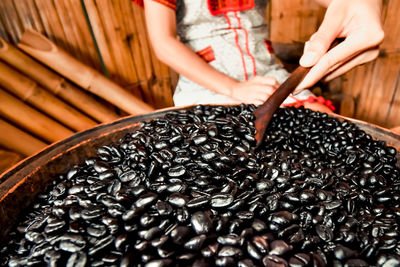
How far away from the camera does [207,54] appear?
1.84 m

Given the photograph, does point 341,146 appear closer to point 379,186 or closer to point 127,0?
point 379,186

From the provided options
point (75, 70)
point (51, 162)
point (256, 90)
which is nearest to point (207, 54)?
point (256, 90)

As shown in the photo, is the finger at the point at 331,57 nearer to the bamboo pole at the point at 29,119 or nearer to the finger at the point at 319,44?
the finger at the point at 319,44

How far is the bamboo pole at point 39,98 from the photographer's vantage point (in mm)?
1666

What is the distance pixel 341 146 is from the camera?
1.03 metres

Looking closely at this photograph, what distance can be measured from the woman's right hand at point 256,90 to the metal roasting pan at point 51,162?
398 millimetres

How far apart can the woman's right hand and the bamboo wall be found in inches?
50.0

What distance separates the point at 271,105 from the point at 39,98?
159 cm

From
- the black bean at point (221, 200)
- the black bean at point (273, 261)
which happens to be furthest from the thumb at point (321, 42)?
the black bean at point (273, 261)

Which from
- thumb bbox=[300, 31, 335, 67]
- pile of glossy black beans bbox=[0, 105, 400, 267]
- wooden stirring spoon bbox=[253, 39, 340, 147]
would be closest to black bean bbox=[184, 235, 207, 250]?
pile of glossy black beans bbox=[0, 105, 400, 267]

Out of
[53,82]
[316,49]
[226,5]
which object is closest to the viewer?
[316,49]

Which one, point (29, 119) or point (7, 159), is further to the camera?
point (29, 119)

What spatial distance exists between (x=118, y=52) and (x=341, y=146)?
1993 mm

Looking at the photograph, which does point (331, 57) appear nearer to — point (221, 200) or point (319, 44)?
point (319, 44)
